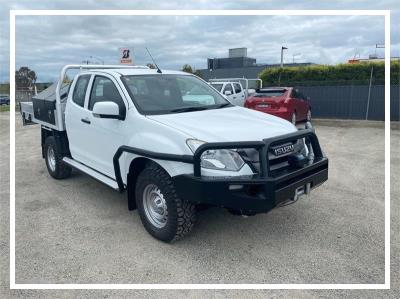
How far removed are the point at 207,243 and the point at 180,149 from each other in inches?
44.9

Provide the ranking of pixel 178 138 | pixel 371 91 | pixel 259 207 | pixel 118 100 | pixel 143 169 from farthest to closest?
pixel 371 91 → pixel 118 100 → pixel 143 169 → pixel 178 138 → pixel 259 207

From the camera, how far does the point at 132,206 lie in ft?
13.4

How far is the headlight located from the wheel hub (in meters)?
0.69

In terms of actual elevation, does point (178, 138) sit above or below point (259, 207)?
above

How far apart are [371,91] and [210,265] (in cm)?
1306

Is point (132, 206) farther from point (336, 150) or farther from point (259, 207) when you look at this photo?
point (336, 150)

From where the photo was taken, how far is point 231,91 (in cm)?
1297

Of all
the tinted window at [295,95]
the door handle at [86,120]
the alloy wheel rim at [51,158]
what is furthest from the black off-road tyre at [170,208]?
the tinted window at [295,95]

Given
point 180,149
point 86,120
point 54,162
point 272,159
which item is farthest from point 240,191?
point 54,162

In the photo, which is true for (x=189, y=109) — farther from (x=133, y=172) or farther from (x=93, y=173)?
(x=93, y=173)

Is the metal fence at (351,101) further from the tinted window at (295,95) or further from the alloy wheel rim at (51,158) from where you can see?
the alloy wheel rim at (51,158)

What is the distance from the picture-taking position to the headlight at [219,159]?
3314mm

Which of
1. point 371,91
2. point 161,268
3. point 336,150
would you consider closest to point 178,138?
point 161,268

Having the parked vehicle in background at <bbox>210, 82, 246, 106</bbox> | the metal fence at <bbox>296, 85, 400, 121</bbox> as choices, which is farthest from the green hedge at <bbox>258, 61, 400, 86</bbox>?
the parked vehicle in background at <bbox>210, 82, 246, 106</bbox>
